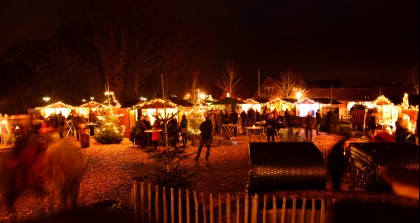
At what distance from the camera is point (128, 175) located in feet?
34.2

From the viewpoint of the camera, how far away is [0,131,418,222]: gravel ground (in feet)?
25.4

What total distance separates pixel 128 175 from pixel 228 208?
227 inches

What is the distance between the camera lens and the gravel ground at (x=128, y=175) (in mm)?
7754

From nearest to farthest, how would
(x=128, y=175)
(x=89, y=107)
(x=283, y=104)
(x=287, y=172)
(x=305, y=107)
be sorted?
(x=287, y=172) → (x=128, y=175) → (x=89, y=107) → (x=305, y=107) → (x=283, y=104)

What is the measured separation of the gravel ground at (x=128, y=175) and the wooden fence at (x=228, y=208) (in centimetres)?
57

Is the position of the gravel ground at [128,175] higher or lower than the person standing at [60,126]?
lower

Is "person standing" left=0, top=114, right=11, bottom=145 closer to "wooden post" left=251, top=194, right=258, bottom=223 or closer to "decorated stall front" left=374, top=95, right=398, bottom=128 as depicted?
"wooden post" left=251, top=194, right=258, bottom=223

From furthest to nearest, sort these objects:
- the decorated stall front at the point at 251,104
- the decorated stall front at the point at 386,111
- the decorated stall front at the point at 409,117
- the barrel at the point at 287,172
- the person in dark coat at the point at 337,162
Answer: the decorated stall front at the point at 251,104 → the decorated stall front at the point at 386,111 → the decorated stall front at the point at 409,117 → the person in dark coat at the point at 337,162 → the barrel at the point at 287,172

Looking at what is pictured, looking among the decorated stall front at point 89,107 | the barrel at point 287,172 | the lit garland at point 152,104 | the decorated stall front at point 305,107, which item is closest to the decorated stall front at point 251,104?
the decorated stall front at point 305,107

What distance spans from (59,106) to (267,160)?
27978 millimetres

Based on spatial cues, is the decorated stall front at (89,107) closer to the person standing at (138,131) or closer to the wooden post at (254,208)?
the person standing at (138,131)

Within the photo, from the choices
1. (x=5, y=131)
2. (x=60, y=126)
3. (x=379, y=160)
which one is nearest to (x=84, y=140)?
(x=60, y=126)

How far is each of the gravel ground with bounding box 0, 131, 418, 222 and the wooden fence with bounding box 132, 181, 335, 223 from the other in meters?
0.57

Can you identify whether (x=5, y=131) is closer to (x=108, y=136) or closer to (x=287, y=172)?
(x=108, y=136)
